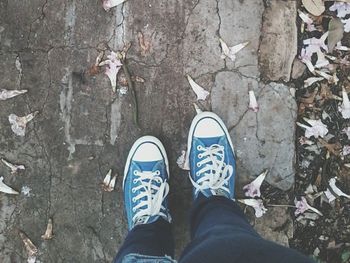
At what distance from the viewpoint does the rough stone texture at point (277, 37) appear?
235cm

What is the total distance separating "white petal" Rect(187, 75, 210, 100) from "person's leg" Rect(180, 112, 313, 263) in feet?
0.27

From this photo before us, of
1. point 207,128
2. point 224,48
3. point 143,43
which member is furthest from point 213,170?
point 143,43

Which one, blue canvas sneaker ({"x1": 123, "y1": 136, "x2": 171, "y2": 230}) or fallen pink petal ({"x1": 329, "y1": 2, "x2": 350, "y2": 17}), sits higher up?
fallen pink petal ({"x1": 329, "y1": 2, "x2": 350, "y2": 17})

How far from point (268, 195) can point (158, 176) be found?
51 cm

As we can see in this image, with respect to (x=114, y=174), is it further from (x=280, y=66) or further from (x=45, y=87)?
(x=280, y=66)

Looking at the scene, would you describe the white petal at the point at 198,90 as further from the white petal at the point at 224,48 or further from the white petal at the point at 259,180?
the white petal at the point at 259,180

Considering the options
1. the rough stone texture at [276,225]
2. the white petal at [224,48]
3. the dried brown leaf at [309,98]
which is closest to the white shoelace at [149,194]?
the rough stone texture at [276,225]

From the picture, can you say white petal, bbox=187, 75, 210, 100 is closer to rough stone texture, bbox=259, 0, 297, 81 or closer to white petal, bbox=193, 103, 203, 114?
white petal, bbox=193, 103, 203, 114

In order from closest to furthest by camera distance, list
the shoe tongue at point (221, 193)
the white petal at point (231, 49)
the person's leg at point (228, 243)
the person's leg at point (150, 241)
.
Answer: the person's leg at point (228, 243) < the person's leg at point (150, 241) < the shoe tongue at point (221, 193) < the white petal at point (231, 49)

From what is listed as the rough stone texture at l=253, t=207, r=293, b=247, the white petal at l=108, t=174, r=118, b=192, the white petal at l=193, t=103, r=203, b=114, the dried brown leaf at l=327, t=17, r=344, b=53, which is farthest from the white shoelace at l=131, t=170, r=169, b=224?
the dried brown leaf at l=327, t=17, r=344, b=53

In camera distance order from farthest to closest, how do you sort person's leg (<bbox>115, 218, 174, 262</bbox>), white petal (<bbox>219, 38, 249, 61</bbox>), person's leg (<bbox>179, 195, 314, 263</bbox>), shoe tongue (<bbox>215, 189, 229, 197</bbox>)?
white petal (<bbox>219, 38, 249, 61</bbox>) < shoe tongue (<bbox>215, 189, 229, 197</bbox>) < person's leg (<bbox>115, 218, 174, 262</bbox>) < person's leg (<bbox>179, 195, 314, 263</bbox>)

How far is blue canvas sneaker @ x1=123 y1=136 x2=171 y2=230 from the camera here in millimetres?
2283

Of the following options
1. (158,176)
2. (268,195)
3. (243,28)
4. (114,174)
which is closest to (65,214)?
(114,174)

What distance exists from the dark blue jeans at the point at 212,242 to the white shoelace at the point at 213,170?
64 mm
